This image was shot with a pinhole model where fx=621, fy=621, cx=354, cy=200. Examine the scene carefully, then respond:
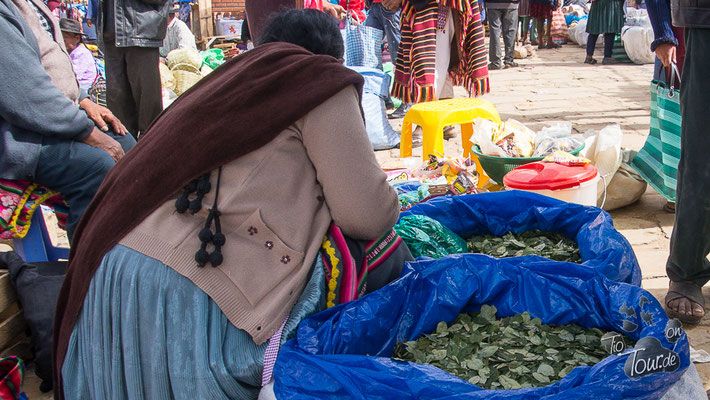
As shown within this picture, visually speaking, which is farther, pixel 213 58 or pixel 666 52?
pixel 213 58

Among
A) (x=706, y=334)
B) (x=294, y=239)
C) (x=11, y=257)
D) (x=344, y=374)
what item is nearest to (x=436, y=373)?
(x=344, y=374)

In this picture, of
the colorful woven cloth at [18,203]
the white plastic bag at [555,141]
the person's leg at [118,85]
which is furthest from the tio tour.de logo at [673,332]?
the person's leg at [118,85]

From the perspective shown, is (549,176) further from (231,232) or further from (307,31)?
(231,232)

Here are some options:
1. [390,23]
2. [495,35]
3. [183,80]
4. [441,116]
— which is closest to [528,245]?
[441,116]

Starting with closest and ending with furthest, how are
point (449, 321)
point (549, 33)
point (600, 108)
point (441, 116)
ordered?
1. point (449, 321)
2. point (441, 116)
3. point (600, 108)
4. point (549, 33)

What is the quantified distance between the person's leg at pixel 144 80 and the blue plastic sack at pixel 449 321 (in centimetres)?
327

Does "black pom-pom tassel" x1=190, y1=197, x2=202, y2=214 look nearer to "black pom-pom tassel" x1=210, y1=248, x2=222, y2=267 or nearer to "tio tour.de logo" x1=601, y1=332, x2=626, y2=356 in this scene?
"black pom-pom tassel" x1=210, y1=248, x2=222, y2=267

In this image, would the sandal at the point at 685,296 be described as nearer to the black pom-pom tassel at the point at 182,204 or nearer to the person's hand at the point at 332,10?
the black pom-pom tassel at the point at 182,204

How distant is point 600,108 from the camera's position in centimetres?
695

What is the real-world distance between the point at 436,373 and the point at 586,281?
2.29 ft

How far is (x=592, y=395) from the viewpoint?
1379 mm

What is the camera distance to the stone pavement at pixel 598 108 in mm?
3139

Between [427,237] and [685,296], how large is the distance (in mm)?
1094

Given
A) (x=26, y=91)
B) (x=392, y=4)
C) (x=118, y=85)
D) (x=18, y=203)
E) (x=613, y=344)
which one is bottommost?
(x=613, y=344)
